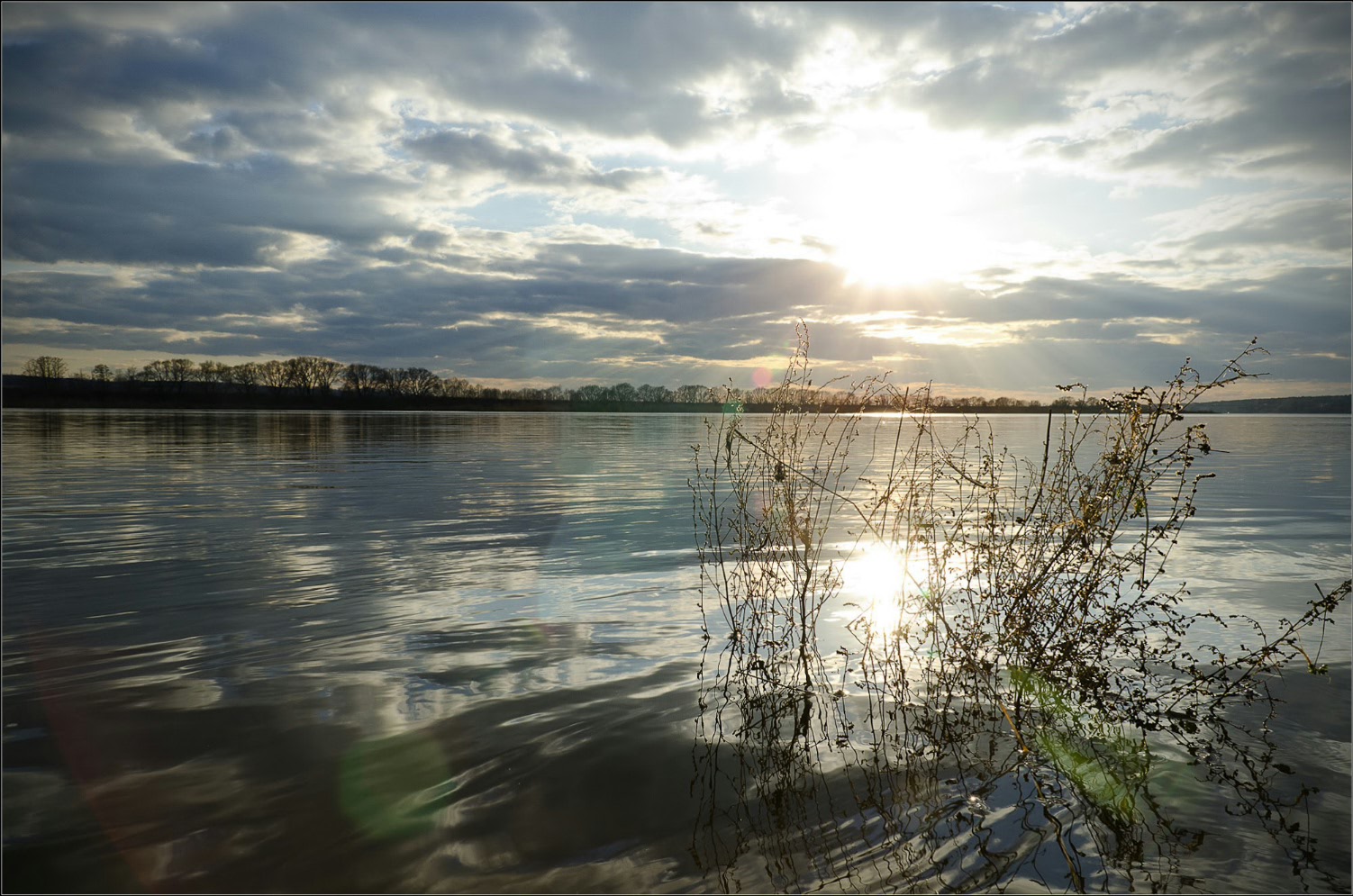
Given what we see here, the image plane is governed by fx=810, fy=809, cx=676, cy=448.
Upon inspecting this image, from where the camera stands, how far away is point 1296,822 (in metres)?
4.91

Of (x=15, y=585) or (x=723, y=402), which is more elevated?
(x=723, y=402)

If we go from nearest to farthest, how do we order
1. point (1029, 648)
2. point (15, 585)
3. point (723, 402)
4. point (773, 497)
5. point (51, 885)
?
point (51, 885)
point (1029, 648)
point (773, 497)
point (723, 402)
point (15, 585)

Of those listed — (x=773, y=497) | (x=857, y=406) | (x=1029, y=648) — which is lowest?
(x=1029, y=648)

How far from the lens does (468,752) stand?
5.73m

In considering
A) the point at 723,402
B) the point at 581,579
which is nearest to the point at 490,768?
the point at 723,402

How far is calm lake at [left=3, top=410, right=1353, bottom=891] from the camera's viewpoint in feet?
14.5

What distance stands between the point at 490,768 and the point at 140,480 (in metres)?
20.9

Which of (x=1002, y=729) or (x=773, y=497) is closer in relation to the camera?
(x=1002, y=729)

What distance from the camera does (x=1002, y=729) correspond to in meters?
6.21

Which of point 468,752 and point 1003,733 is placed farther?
point 1003,733

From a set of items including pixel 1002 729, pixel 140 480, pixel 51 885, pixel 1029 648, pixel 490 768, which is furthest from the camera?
pixel 140 480

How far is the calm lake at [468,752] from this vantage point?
4.43 meters

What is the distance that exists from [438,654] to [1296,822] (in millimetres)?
6727

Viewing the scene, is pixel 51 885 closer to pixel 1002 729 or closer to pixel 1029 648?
pixel 1002 729
